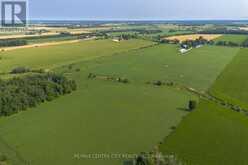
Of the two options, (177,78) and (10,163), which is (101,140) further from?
(177,78)

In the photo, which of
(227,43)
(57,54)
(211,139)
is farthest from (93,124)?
(227,43)

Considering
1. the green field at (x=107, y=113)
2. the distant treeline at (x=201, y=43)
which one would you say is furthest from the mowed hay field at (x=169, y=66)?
the distant treeline at (x=201, y=43)

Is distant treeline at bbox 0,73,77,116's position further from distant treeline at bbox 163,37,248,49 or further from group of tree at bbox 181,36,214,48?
group of tree at bbox 181,36,214,48

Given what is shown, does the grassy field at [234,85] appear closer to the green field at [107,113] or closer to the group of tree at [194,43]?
the green field at [107,113]

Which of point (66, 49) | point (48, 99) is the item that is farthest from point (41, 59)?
point (48, 99)

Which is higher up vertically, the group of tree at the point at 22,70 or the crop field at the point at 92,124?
the group of tree at the point at 22,70

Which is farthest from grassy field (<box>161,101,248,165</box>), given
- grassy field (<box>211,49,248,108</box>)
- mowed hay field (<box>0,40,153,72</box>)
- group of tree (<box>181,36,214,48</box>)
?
group of tree (<box>181,36,214,48</box>)

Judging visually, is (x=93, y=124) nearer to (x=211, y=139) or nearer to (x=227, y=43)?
(x=211, y=139)
